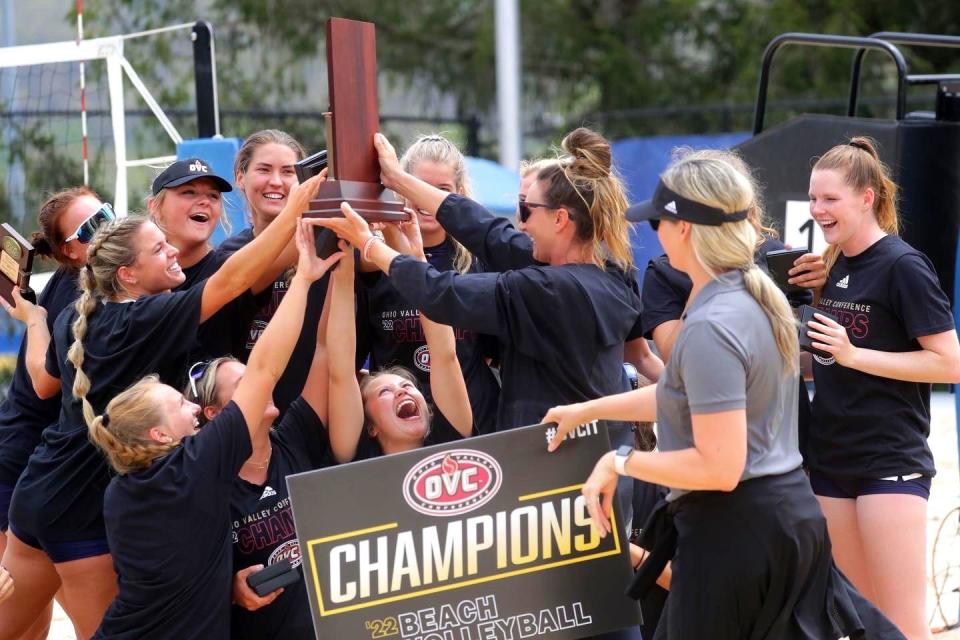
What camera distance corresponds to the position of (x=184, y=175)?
4070 mm

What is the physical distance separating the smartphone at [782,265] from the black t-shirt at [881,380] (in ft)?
0.57

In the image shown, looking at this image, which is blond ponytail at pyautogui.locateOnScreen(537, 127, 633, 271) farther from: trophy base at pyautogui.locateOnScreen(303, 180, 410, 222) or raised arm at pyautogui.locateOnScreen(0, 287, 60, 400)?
raised arm at pyautogui.locateOnScreen(0, 287, 60, 400)

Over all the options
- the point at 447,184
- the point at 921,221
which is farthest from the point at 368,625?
the point at 921,221

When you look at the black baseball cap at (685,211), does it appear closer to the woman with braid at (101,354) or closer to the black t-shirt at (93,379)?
the woman with braid at (101,354)

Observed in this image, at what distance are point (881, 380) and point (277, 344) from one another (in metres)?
1.96

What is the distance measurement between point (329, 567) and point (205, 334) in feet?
3.39

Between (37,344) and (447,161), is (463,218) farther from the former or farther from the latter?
(37,344)

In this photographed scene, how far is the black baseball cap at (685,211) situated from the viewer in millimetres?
2994

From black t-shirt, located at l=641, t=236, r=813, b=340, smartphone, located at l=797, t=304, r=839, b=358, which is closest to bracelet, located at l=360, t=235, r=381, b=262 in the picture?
black t-shirt, located at l=641, t=236, r=813, b=340

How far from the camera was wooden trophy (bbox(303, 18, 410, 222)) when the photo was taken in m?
3.54

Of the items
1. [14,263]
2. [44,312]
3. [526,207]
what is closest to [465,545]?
[526,207]

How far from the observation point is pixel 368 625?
3.43 meters

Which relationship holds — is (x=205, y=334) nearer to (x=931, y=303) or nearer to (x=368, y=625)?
(x=368, y=625)

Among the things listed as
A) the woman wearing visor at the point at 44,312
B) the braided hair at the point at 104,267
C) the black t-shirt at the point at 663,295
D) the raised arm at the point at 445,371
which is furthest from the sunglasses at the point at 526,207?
the woman wearing visor at the point at 44,312
